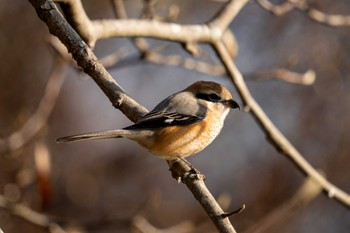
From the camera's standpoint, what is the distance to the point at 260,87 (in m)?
6.60

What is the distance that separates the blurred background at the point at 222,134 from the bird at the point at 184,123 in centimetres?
253

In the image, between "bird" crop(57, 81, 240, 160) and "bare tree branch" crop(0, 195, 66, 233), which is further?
"bare tree branch" crop(0, 195, 66, 233)

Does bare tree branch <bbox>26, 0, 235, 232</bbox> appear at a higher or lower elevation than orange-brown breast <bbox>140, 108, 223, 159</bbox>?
higher

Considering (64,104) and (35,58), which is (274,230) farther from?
(35,58)

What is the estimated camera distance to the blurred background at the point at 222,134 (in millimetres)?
5691

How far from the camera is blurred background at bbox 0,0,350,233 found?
5691 millimetres

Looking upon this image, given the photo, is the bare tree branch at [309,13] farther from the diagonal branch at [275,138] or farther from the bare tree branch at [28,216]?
the bare tree branch at [28,216]

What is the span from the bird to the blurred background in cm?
253

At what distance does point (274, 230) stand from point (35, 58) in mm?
2435

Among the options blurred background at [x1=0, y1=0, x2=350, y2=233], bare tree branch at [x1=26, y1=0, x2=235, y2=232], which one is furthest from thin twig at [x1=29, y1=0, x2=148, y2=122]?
blurred background at [x1=0, y1=0, x2=350, y2=233]

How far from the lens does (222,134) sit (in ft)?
21.7

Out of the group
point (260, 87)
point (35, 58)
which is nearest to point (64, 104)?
point (35, 58)

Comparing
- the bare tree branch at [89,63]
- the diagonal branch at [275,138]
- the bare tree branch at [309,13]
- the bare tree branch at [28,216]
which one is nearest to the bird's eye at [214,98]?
the diagonal branch at [275,138]

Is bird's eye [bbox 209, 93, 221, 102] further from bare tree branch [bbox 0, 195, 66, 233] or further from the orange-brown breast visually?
bare tree branch [bbox 0, 195, 66, 233]
